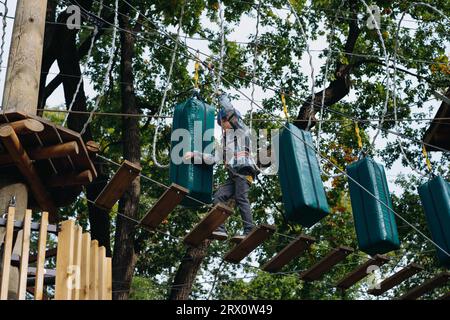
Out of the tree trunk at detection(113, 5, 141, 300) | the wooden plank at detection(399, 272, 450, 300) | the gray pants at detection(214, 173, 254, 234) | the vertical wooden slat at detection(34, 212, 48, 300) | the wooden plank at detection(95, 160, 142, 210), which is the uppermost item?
the tree trunk at detection(113, 5, 141, 300)

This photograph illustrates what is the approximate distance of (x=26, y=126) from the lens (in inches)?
231

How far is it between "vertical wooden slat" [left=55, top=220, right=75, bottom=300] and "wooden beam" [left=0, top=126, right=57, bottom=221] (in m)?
0.72

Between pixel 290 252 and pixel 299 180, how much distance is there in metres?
1.16

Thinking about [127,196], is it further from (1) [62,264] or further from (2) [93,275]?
Result: (1) [62,264]

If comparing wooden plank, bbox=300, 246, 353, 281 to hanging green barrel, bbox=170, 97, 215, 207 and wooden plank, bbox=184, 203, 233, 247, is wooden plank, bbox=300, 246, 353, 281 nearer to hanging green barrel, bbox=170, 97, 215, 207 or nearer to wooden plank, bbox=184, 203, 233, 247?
wooden plank, bbox=184, 203, 233, 247

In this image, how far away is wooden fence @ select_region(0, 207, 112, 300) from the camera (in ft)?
17.3

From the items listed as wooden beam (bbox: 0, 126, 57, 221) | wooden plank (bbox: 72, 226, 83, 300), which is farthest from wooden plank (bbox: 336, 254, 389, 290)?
wooden plank (bbox: 72, 226, 83, 300)

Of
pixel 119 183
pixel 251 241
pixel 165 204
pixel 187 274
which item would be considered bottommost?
pixel 251 241

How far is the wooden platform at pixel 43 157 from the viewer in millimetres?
5941

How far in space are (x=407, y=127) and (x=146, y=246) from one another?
4362 millimetres

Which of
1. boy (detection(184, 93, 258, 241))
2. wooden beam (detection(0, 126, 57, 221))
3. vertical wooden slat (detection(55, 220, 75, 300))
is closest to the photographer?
vertical wooden slat (detection(55, 220, 75, 300))

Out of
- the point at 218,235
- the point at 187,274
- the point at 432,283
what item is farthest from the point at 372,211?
the point at 187,274

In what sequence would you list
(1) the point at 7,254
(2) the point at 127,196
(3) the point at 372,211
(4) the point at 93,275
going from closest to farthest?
(1) the point at 7,254 < (4) the point at 93,275 < (3) the point at 372,211 < (2) the point at 127,196

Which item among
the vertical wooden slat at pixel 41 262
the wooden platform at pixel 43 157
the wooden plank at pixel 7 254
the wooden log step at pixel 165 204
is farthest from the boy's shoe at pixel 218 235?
the wooden plank at pixel 7 254
